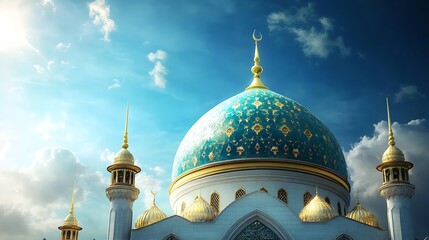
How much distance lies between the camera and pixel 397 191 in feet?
77.7

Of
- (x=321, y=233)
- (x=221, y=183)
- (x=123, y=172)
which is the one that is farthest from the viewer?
(x=221, y=183)

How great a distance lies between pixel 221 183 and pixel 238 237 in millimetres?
3649

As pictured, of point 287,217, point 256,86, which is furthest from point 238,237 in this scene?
point 256,86

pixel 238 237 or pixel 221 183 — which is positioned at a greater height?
pixel 221 183

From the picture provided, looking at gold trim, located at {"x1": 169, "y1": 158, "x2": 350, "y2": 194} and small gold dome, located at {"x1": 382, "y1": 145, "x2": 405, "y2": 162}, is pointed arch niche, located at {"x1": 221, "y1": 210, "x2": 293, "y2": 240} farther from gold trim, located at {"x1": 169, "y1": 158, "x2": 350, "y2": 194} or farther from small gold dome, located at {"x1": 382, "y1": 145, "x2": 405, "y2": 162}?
small gold dome, located at {"x1": 382, "y1": 145, "x2": 405, "y2": 162}

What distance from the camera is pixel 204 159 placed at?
27.6 meters

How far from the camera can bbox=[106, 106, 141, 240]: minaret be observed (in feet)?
78.0

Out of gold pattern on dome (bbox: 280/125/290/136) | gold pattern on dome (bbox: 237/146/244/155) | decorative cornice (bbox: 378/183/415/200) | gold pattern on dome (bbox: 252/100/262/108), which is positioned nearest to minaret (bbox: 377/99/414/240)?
decorative cornice (bbox: 378/183/415/200)

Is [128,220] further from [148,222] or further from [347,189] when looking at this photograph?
[347,189]

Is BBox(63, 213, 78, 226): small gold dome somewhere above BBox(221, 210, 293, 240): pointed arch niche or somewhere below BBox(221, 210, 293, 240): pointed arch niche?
above

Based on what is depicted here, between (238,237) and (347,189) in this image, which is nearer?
(238,237)

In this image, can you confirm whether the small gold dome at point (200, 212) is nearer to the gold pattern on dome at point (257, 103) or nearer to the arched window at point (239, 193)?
the arched window at point (239, 193)

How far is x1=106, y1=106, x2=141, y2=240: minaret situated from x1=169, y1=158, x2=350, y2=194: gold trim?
316cm

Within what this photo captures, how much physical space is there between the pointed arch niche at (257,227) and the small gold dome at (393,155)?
14.6ft
